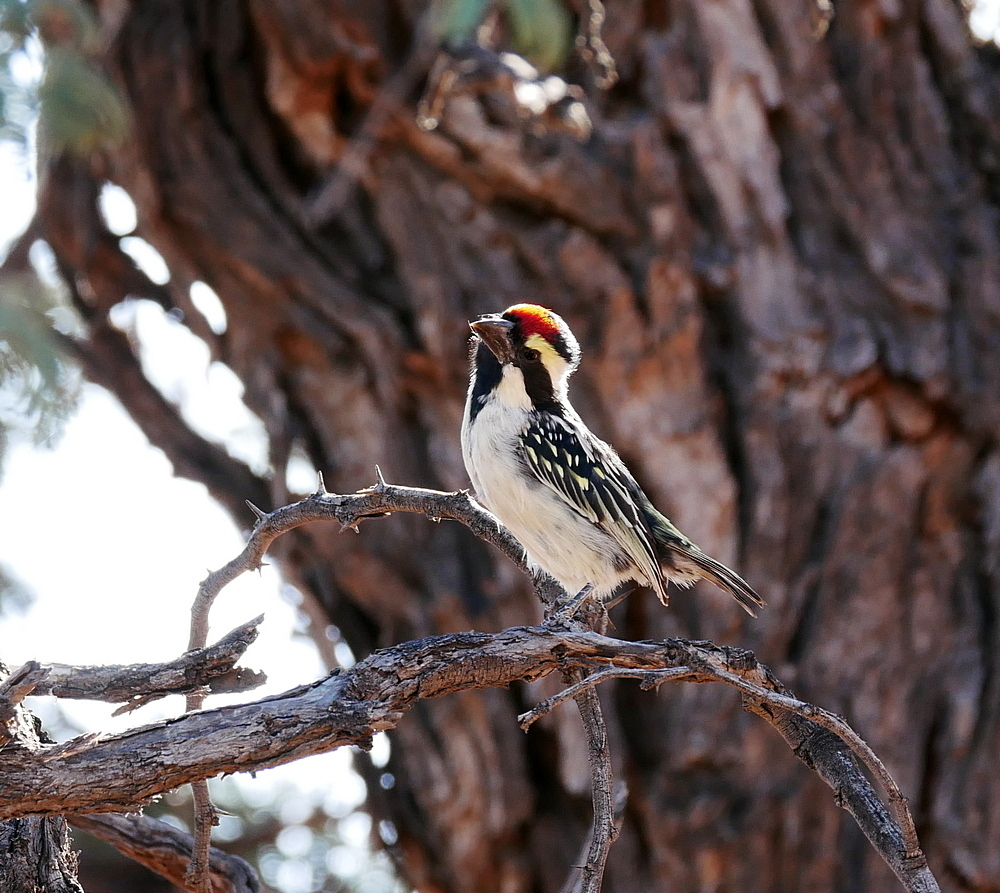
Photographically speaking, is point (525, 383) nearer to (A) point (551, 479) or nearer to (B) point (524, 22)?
(A) point (551, 479)

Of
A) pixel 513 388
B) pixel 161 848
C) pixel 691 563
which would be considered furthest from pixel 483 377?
pixel 161 848

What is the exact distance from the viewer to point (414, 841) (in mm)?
7090

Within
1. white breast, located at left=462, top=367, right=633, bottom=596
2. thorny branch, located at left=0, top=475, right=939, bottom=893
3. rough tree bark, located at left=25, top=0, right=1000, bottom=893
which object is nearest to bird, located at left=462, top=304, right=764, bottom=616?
white breast, located at left=462, top=367, right=633, bottom=596

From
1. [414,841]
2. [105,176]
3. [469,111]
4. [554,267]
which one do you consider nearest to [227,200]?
[105,176]

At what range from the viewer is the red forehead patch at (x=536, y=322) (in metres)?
4.52

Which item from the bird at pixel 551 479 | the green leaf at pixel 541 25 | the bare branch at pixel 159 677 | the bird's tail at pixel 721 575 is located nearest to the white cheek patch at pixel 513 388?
the bird at pixel 551 479

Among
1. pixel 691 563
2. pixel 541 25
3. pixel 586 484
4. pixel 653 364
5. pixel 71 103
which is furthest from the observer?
pixel 653 364

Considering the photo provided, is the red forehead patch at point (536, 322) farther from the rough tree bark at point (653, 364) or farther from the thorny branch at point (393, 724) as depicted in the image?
the rough tree bark at point (653, 364)

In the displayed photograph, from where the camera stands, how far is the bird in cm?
424

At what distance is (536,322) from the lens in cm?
453

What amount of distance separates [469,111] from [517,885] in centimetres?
461

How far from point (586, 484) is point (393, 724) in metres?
2.00

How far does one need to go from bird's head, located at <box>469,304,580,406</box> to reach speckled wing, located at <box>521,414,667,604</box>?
0.58 ft

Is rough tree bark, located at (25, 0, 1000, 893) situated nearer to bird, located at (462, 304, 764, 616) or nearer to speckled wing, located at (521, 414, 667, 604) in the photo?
bird, located at (462, 304, 764, 616)
